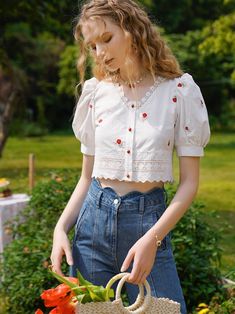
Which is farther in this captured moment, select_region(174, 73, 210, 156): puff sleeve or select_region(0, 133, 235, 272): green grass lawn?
select_region(0, 133, 235, 272): green grass lawn

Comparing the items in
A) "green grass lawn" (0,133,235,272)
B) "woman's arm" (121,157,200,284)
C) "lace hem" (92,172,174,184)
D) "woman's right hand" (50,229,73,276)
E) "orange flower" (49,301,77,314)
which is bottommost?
"green grass lawn" (0,133,235,272)

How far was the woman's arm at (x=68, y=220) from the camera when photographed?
2613mm

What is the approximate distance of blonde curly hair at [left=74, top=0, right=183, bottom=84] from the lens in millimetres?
2533

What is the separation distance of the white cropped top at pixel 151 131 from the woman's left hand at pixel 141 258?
248 mm

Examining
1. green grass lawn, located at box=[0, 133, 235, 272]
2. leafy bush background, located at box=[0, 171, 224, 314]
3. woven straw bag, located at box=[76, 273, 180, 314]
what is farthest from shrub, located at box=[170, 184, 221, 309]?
woven straw bag, located at box=[76, 273, 180, 314]

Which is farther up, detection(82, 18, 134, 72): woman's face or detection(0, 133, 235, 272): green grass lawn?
detection(82, 18, 134, 72): woman's face

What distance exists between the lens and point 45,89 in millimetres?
30047

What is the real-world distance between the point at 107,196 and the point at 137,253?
29cm

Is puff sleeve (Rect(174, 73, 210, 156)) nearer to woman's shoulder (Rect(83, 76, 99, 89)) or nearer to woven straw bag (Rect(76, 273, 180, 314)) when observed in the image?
woman's shoulder (Rect(83, 76, 99, 89))

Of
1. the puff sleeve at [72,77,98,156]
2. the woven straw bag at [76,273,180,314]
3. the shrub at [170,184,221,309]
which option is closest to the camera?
the woven straw bag at [76,273,180,314]

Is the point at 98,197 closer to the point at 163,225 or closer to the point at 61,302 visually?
the point at 163,225

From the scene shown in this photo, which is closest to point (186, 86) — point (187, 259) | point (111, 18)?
point (111, 18)

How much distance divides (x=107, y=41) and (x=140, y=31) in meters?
0.11

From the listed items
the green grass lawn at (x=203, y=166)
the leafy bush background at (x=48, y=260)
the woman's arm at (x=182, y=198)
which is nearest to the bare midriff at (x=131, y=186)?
the woman's arm at (x=182, y=198)
